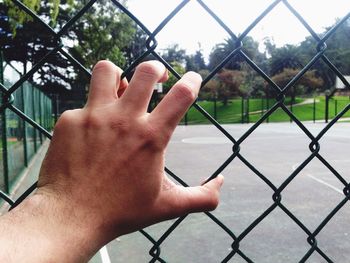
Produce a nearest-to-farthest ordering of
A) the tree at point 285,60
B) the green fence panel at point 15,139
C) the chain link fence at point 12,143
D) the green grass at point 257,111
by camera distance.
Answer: the chain link fence at point 12,143 → the green fence panel at point 15,139 → the green grass at point 257,111 → the tree at point 285,60

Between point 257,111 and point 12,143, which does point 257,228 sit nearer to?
point 12,143

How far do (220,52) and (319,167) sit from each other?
46.5 m

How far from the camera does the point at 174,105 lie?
88 centimetres

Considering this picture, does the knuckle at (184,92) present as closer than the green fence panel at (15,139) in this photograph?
Yes

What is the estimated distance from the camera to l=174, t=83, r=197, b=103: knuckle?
34.9 inches

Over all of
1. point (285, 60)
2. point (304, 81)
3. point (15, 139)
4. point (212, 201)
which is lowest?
point (15, 139)

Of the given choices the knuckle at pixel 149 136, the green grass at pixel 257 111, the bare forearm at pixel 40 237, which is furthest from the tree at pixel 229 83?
the bare forearm at pixel 40 237

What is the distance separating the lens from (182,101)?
0.89m

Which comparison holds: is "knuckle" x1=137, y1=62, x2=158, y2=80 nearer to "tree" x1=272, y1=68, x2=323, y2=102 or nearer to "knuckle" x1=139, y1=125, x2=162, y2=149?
"knuckle" x1=139, y1=125, x2=162, y2=149

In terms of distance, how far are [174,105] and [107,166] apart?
19 cm

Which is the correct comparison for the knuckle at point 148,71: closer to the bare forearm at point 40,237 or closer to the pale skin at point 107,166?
the pale skin at point 107,166

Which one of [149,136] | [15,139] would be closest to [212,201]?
[149,136]

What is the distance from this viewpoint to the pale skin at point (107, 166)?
0.81 meters

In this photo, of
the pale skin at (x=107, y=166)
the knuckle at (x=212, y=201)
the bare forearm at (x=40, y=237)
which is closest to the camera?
the bare forearm at (x=40, y=237)
